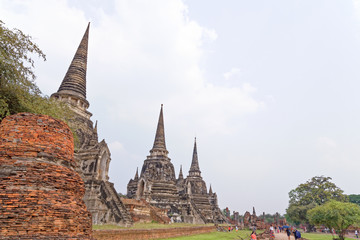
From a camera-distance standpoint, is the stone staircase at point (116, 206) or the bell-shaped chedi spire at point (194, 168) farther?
the bell-shaped chedi spire at point (194, 168)

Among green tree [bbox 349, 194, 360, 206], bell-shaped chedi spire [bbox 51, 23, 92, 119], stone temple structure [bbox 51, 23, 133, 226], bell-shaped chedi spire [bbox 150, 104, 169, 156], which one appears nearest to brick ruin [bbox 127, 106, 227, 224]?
bell-shaped chedi spire [bbox 150, 104, 169, 156]

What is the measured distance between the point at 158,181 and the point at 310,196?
2481cm

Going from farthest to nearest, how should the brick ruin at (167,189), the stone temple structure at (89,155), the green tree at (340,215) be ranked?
the brick ruin at (167,189) < the green tree at (340,215) < the stone temple structure at (89,155)

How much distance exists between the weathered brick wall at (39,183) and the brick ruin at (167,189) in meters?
22.3

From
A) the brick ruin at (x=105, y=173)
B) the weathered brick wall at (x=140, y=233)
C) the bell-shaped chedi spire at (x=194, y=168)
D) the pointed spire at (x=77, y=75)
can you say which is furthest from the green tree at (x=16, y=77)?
the bell-shaped chedi spire at (x=194, y=168)

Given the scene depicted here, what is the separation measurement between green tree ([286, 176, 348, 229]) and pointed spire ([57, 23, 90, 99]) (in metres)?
33.5

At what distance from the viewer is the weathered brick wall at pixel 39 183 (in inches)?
171

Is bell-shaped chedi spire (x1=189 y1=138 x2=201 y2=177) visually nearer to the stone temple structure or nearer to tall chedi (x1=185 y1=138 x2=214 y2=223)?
tall chedi (x1=185 y1=138 x2=214 y2=223)

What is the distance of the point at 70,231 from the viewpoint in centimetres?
473

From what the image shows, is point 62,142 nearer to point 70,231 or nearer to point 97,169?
point 70,231

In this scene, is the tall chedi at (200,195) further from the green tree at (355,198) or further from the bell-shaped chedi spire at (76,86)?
the green tree at (355,198)

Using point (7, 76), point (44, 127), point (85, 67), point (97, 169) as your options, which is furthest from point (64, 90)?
point (44, 127)

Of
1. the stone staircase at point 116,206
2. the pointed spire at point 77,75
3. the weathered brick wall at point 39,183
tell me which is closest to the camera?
the weathered brick wall at point 39,183

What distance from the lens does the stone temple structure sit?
599 inches
